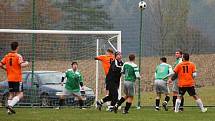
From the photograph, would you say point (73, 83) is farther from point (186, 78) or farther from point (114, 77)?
point (186, 78)

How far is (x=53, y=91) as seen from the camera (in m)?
24.5

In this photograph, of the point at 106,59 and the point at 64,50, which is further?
the point at 64,50

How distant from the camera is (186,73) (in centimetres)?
2150

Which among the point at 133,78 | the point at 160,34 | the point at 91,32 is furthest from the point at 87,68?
the point at 133,78

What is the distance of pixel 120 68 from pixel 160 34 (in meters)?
5.29

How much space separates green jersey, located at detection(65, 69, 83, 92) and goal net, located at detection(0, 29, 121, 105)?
3.94ft

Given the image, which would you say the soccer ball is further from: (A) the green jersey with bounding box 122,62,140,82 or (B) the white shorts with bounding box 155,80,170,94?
(A) the green jersey with bounding box 122,62,140,82

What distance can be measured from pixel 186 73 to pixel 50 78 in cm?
584

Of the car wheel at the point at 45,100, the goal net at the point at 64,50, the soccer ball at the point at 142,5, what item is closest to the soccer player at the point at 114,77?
the goal net at the point at 64,50

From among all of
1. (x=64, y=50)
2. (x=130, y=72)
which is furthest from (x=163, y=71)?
(x=64, y=50)

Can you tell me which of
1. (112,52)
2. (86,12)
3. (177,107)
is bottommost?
(177,107)

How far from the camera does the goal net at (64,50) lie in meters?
24.9

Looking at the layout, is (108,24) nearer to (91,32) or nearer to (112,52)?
(91,32)

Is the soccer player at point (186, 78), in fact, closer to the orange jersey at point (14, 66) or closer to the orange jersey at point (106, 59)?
→ the orange jersey at point (106, 59)
